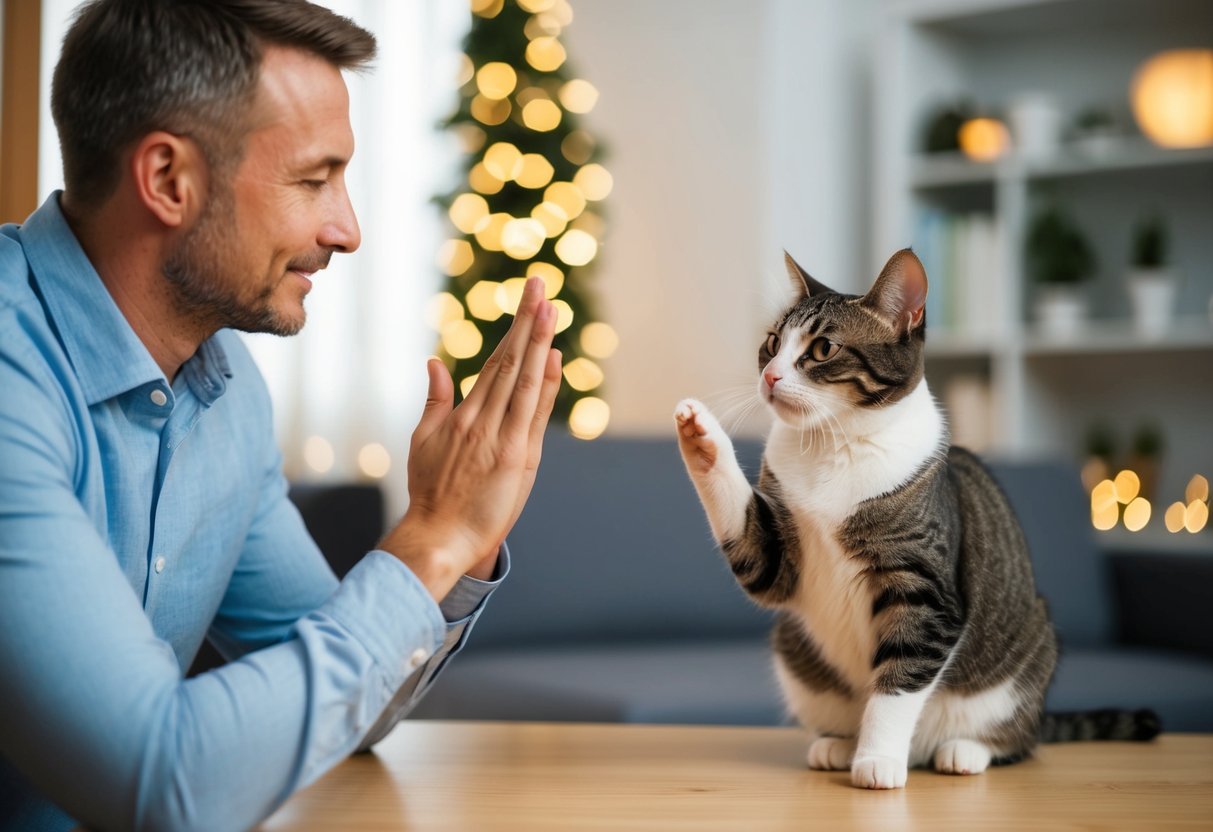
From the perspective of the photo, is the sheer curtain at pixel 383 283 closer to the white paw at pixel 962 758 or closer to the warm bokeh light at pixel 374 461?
the warm bokeh light at pixel 374 461

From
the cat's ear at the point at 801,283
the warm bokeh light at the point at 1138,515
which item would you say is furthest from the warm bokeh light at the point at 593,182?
the cat's ear at the point at 801,283

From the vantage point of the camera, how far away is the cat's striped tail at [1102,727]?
114 cm

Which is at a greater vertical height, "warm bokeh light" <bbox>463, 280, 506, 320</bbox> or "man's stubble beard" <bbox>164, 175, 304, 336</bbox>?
"warm bokeh light" <bbox>463, 280, 506, 320</bbox>

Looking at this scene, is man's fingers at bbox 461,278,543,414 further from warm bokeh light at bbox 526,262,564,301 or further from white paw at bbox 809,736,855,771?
warm bokeh light at bbox 526,262,564,301

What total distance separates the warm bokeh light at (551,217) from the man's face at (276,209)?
2528 mm

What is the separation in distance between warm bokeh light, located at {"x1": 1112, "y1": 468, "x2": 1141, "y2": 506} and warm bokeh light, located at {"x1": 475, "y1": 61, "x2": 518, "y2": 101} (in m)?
2.13

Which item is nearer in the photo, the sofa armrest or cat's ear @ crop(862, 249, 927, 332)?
cat's ear @ crop(862, 249, 927, 332)

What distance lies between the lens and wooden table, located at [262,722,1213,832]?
0.80 meters

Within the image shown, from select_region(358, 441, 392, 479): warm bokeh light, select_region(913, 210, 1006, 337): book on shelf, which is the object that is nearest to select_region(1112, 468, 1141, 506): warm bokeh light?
select_region(913, 210, 1006, 337): book on shelf

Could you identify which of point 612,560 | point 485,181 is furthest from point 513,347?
point 485,181

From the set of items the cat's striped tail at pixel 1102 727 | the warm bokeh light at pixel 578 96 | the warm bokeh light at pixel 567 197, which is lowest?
the cat's striped tail at pixel 1102 727

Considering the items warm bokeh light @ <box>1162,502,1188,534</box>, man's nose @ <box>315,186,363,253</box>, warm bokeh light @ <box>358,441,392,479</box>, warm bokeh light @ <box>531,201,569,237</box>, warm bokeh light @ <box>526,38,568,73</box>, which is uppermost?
warm bokeh light @ <box>526,38,568,73</box>

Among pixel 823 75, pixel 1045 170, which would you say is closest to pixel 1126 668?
pixel 1045 170

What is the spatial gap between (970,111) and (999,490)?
275 centimetres
